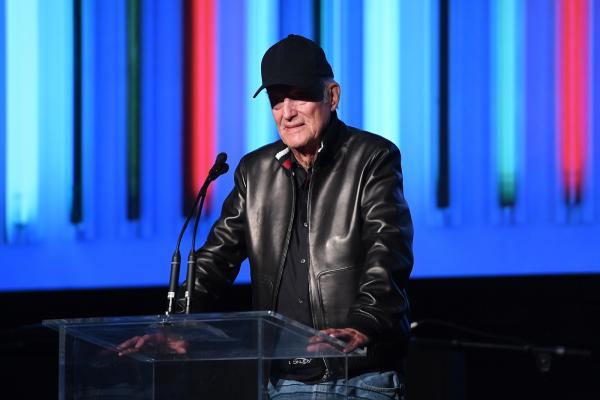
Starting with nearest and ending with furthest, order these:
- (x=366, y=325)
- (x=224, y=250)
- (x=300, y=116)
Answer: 1. (x=366, y=325)
2. (x=300, y=116)
3. (x=224, y=250)

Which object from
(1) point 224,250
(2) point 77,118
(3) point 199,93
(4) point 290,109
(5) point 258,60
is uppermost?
(5) point 258,60

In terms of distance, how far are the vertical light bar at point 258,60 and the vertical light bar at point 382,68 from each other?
397 millimetres

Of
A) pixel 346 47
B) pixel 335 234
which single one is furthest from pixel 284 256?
pixel 346 47

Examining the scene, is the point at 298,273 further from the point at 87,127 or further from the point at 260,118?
the point at 87,127

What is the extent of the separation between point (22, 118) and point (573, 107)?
2313 mm

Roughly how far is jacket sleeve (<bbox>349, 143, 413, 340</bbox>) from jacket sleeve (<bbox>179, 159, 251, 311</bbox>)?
1.33ft

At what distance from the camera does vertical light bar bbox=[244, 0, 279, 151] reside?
4309 mm

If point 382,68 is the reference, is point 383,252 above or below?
below

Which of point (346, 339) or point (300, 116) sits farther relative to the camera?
point (300, 116)

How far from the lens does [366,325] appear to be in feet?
8.10

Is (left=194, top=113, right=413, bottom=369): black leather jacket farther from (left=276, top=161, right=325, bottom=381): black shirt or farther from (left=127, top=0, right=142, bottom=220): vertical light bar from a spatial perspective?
(left=127, top=0, right=142, bottom=220): vertical light bar

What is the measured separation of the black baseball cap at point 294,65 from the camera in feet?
9.19

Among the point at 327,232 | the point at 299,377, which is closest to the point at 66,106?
the point at 327,232

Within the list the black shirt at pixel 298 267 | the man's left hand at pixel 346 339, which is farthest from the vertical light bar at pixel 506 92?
the man's left hand at pixel 346 339
